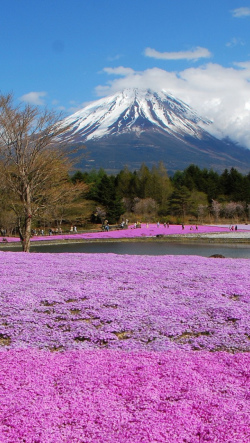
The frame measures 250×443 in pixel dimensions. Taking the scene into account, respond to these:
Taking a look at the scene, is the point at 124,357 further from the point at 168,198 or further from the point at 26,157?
the point at 168,198

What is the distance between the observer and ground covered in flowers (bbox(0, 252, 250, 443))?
475 centimetres

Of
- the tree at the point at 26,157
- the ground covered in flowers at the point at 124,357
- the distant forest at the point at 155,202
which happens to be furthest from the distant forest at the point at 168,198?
the ground covered in flowers at the point at 124,357

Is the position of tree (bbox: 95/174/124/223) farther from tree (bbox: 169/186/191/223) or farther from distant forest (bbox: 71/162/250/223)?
tree (bbox: 169/186/191/223)

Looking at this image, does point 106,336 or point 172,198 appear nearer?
point 106,336

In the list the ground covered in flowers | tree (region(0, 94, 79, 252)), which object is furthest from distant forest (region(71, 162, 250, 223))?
the ground covered in flowers

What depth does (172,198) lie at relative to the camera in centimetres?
9019

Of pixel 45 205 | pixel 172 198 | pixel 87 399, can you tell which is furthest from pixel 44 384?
pixel 172 198

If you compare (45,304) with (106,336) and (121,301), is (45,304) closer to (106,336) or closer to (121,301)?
(121,301)

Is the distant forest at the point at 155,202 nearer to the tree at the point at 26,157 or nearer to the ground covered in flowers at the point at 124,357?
the tree at the point at 26,157

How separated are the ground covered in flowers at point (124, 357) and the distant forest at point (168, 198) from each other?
6321cm

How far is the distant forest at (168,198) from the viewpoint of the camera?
79.9 metres

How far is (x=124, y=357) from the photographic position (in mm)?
7043

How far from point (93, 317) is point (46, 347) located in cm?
174

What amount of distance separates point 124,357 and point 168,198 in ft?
301
